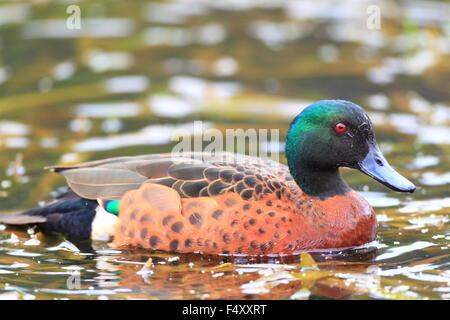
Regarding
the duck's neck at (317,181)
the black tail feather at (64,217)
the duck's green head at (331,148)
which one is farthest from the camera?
the black tail feather at (64,217)

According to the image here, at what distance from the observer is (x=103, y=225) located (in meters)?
8.08

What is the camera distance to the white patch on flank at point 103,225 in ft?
26.3

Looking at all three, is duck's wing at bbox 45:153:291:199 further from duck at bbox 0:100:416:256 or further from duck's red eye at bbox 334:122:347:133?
duck's red eye at bbox 334:122:347:133

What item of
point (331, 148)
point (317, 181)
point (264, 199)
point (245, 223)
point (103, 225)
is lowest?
point (103, 225)

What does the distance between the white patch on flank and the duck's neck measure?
5.65 feet

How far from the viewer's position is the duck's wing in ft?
25.1

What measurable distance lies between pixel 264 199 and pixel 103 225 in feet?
5.20

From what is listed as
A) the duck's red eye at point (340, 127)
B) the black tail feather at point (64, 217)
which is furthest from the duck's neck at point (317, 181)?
the black tail feather at point (64, 217)

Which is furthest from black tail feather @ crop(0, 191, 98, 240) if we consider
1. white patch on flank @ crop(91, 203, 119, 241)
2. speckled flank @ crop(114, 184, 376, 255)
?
speckled flank @ crop(114, 184, 376, 255)

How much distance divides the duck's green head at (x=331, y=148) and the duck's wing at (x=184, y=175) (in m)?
0.28

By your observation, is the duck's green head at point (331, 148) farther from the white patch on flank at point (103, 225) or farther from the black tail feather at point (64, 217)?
the black tail feather at point (64, 217)

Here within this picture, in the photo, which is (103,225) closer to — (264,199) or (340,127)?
(264,199)

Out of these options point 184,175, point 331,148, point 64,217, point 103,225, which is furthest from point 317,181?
point 64,217

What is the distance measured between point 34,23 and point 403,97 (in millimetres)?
6635
